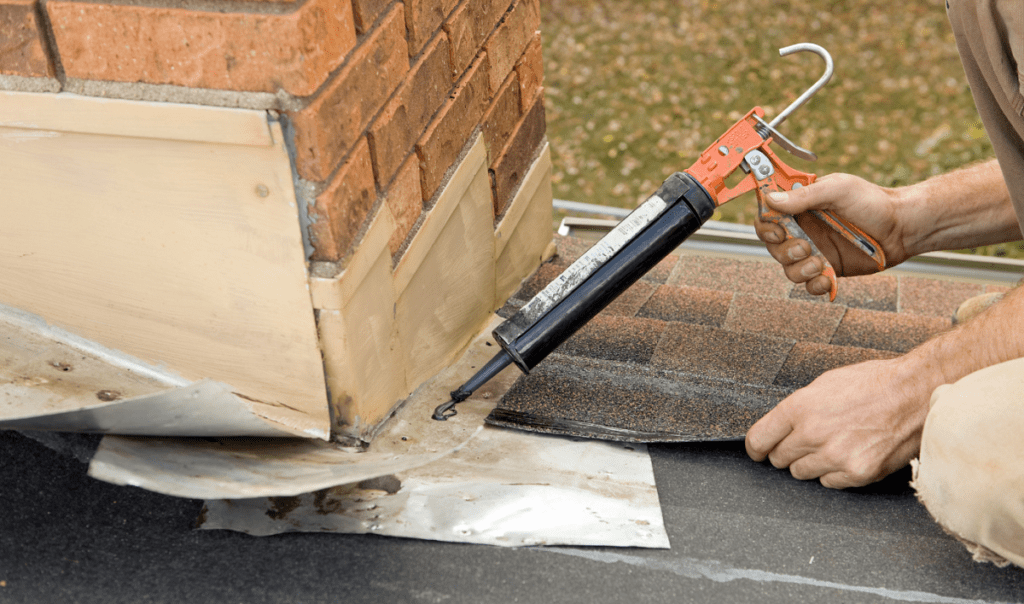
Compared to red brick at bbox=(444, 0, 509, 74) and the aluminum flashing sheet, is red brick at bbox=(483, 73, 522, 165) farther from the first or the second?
the aluminum flashing sheet

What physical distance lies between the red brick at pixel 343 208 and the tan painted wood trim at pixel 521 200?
23.6 inches

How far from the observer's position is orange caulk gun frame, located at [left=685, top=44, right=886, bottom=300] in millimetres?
1544

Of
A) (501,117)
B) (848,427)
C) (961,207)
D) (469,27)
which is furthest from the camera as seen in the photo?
(961,207)

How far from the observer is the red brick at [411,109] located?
129cm

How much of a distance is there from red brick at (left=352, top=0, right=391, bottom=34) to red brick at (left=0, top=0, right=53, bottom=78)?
0.41 meters

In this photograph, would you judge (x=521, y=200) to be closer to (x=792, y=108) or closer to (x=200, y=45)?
(x=792, y=108)

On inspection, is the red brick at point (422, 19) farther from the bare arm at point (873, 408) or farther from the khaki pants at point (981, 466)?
the khaki pants at point (981, 466)

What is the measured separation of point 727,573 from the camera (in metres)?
1.14

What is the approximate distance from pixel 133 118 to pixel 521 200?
0.99 metres

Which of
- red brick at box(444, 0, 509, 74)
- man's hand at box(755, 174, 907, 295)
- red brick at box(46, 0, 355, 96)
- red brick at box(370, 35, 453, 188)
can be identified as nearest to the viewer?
red brick at box(46, 0, 355, 96)


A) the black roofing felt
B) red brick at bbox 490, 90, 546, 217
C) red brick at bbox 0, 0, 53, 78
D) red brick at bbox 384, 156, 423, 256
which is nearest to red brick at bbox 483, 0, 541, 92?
red brick at bbox 490, 90, 546, 217

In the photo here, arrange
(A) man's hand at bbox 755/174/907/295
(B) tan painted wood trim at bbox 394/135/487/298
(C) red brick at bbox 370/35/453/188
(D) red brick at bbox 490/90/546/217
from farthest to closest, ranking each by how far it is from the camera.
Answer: (D) red brick at bbox 490/90/546/217
(A) man's hand at bbox 755/174/907/295
(B) tan painted wood trim at bbox 394/135/487/298
(C) red brick at bbox 370/35/453/188

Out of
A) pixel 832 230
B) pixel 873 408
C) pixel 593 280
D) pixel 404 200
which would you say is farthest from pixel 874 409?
pixel 404 200

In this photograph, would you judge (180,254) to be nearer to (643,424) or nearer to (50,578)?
(50,578)
